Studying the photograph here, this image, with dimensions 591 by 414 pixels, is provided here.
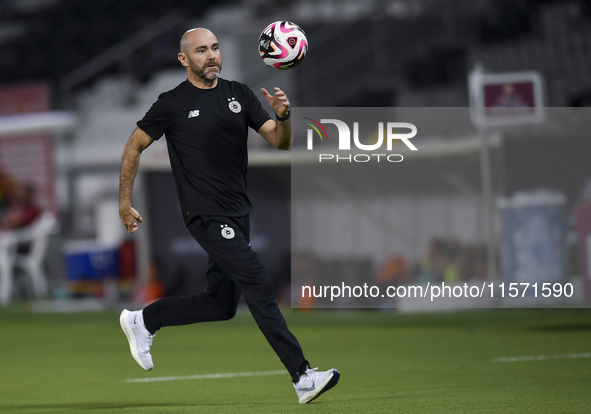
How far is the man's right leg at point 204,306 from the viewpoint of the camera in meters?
5.86

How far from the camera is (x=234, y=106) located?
5695mm

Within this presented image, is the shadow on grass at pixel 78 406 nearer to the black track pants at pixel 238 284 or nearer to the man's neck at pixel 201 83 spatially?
the black track pants at pixel 238 284

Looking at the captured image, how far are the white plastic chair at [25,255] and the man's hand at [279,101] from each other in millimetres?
11944

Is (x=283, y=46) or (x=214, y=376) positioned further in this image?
(x=214, y=376)

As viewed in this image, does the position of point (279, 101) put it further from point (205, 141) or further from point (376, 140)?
point (376, 140)

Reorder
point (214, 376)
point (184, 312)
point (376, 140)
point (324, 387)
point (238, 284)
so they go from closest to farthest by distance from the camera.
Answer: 1. point (324, 387)
2. point (238, 284)
3. point (184, 312)
4. point (214, 376)
5. point (376, 140)

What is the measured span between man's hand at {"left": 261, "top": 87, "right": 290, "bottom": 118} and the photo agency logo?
643 cm

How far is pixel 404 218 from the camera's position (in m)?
12.5

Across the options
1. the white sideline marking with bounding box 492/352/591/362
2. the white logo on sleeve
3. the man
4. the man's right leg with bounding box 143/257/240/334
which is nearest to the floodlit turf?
the white sideline marking with bounding box 492/352/591/362

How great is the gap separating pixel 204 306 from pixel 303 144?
24.1ft

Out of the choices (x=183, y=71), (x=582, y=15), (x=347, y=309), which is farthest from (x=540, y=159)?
(x=183, y=71)

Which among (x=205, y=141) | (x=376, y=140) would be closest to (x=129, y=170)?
(x=205, y=141)

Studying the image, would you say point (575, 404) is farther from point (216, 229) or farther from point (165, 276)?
point (165, 276)

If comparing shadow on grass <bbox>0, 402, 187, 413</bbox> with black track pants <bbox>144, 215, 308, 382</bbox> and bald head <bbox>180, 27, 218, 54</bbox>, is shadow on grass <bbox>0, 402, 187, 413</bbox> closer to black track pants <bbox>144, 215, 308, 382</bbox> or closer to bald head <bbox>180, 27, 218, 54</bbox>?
black track pants <bbox>144, 215, 308, 382</bbox>
